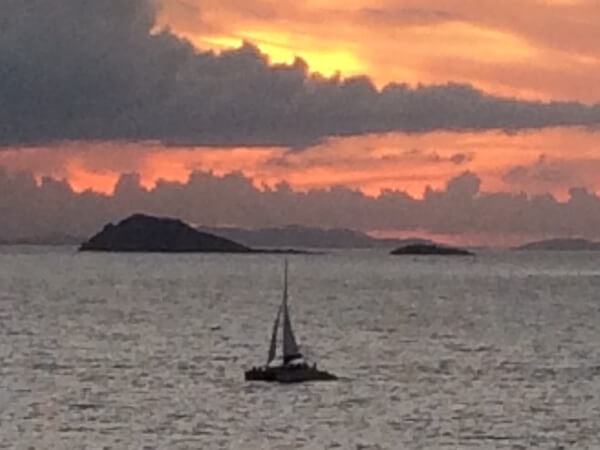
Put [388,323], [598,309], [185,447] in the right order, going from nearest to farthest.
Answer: [185,447] → [388,323] → [598,309]

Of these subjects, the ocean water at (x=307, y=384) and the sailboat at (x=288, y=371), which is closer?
the ocean water at (x=307, y=384)

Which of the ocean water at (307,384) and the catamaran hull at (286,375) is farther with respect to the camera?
the catamaran hull at (286,375)

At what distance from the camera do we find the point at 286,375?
74625mm

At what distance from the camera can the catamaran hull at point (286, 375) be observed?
74688 mm

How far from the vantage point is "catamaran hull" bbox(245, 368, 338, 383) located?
74688mm

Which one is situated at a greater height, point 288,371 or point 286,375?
point 288,371

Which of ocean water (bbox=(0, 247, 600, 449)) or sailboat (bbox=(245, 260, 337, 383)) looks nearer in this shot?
ocean water (bbox=(0, 247, 600, 449))

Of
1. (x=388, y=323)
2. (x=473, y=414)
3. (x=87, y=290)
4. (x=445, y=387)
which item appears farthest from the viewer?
(x=87, y=290)

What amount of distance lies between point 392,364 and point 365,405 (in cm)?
2076

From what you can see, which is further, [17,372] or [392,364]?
[392,364]

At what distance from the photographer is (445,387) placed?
75562 mm

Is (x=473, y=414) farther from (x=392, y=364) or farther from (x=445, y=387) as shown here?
(x=392, y=364)

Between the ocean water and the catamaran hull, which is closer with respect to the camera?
the ocean water

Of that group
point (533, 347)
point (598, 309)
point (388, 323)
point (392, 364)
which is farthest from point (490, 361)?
point (598, 309)
